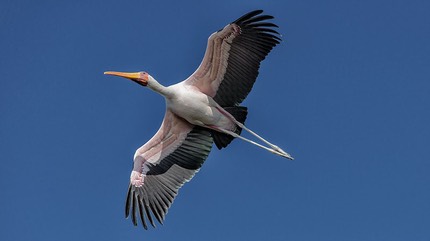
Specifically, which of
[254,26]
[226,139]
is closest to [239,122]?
[226,139]

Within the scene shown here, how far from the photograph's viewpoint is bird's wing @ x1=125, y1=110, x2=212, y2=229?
24.4 metres

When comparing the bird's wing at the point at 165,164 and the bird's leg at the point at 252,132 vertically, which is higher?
the bird's leg at the point at 252,132

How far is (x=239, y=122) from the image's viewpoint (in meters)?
24.5

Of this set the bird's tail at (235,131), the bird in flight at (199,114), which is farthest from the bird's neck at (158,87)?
the bird's tail at (235,131)

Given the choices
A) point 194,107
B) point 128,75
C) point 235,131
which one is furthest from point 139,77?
point 235,131

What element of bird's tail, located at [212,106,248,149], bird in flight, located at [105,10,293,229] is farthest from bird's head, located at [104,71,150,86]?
bird's tail, located at [212,106,248,149]

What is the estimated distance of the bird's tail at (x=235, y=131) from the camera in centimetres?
2452

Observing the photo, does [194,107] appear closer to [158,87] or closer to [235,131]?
[158,87]

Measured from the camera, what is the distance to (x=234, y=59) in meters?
24.1

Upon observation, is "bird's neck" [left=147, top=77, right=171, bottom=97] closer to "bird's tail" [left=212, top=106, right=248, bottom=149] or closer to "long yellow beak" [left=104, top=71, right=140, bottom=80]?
"long yellow beak" [left=104, top=71, right=140, bottom=80]

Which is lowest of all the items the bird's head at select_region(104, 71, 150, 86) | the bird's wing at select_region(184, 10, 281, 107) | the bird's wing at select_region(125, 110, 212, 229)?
the bird's wing at select_region(125, 110, 212, 229)

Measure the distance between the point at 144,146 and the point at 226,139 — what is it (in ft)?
6.20

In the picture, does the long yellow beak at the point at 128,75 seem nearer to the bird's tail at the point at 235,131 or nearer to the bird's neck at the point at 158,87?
the bird's neck at the point at 158,87

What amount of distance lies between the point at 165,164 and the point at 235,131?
5.86ft
